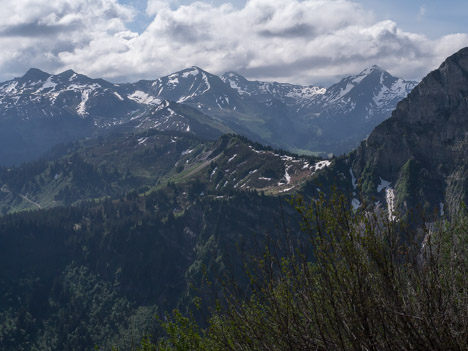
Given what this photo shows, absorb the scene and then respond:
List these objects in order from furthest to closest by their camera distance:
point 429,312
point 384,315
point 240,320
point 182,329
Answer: point 182,329 < point 240,320 < point 384,315 < point 429,312

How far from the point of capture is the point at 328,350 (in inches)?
738

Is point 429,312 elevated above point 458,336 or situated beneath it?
elevated above

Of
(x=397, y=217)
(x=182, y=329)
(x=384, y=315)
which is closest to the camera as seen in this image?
(x=384, y=315)

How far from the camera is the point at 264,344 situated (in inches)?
804

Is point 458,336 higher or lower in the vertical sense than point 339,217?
lower

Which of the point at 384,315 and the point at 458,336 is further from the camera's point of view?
the point at 384,315

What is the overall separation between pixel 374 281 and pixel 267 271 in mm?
5413

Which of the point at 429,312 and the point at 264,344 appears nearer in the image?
the point at 429,312

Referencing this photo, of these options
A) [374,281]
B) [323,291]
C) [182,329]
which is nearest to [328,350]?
[323,291]

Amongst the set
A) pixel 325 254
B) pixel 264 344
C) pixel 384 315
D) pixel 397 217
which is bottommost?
pixel 264 344

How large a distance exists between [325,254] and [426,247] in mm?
4699

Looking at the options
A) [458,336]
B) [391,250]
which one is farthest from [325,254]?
[458,336]

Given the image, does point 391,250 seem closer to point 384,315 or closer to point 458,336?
point 384,315

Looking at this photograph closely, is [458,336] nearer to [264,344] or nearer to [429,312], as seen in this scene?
[429,312]
